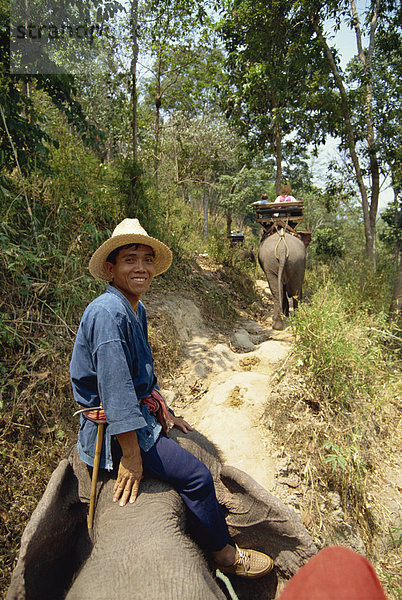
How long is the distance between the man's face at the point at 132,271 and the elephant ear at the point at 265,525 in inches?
47.5

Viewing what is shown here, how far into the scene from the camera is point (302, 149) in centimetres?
980

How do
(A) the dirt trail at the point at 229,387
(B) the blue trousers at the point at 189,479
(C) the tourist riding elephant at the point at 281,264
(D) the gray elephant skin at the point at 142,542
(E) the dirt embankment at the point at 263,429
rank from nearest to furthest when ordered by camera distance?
1. (D) the gray elephant skin at the point at 142,542
2. (B) the blue trousers at the point at 189,479
3. (E) the dirt embankment at the point at 263,429
4. (A) the dirt trail at the point at 229,387
5. (C) the tourist riding elephant at the point at 281,264

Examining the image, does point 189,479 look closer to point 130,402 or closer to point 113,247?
point 130,402

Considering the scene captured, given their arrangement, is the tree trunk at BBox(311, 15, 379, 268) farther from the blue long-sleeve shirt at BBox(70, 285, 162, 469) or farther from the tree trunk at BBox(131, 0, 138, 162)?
the blue long-sleeve shirt at BBox(70, 285, 162, 469)

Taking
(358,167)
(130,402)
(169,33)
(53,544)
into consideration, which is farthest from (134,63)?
(53,544)

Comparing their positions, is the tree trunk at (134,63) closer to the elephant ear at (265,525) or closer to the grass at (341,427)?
the grass at (341,427)

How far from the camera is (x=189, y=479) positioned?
173 centimetres

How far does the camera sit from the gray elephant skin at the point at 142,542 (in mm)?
1345

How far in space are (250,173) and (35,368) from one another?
1275 cm

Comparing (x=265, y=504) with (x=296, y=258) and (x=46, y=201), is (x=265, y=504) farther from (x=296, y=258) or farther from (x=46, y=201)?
(x=296, y=258)

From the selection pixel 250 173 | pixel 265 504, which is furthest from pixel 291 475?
pixel 250 173

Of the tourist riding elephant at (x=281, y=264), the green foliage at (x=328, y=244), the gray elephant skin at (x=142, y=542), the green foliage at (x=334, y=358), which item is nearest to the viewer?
the gray elephant skin at (x=142, y=542)

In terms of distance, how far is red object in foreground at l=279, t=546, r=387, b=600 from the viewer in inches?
19.1

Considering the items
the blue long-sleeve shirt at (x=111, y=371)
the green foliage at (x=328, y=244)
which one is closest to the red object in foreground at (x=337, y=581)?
the blue long-sleeve shirt at (x=111, y=371)
